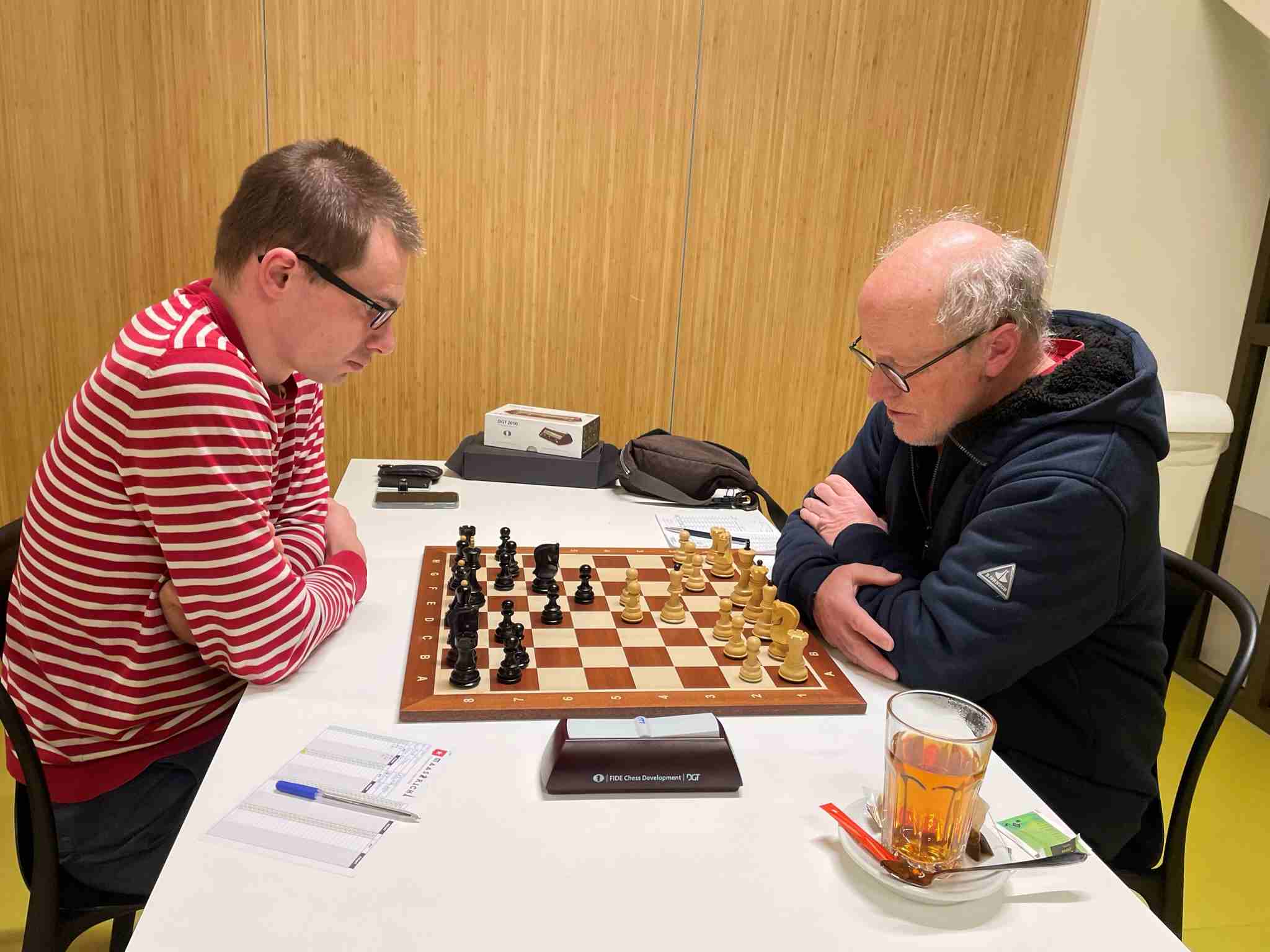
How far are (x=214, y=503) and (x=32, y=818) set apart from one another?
0.52m

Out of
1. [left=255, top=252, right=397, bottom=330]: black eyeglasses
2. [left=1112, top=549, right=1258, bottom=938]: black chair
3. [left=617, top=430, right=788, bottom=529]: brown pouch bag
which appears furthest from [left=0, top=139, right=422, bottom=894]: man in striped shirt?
[left=1112, top=549, right=1258, bottom=938]: black chair

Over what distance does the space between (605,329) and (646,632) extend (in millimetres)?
2180

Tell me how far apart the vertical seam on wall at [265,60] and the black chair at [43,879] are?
238 centimetres

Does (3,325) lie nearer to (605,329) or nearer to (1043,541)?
(605,329)

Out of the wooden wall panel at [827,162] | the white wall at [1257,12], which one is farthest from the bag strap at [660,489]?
the white wall at [1257,12]

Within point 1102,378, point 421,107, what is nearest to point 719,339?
point 421,107

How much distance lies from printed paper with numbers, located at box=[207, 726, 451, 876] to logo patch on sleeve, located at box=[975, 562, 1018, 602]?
0.79 m

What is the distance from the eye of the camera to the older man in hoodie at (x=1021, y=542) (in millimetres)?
1298

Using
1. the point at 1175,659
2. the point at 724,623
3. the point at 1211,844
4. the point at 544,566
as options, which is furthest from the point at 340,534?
the point at 1211,844

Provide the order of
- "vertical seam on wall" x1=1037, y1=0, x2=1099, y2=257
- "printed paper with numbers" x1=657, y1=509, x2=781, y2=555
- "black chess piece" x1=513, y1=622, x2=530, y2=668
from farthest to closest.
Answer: "vertical seam on wall" x1=1037, y1=0, x2=1099, y2=257
"printed paper with numbers" x1=657, y1=509, x2=781, y2=555
"black chess piece" x1=513, y1=622, x2=530, y2=668

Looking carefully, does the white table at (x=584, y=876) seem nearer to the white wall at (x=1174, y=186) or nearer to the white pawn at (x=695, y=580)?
the white pawn at (x=695, y=580)

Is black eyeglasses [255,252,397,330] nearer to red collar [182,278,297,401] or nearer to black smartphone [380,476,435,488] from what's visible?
red collar [182,278,297,401]

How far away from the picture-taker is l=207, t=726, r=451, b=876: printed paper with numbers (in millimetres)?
908

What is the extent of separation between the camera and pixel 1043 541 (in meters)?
1.29
